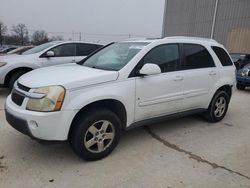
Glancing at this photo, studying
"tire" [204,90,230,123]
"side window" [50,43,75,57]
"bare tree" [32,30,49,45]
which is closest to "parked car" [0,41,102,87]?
"side window" [50,43,75,57]

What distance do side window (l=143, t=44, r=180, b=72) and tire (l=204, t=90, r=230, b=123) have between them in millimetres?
1367

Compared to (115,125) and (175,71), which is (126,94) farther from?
(175,71)

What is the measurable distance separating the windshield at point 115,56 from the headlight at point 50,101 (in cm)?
98

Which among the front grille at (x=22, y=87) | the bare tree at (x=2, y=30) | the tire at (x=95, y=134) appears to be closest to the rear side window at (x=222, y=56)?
the tire at (x=95, y=134)

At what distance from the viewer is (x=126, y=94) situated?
3.47 m

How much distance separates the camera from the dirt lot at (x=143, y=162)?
2910mm

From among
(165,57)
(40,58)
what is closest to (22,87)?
(165,57)

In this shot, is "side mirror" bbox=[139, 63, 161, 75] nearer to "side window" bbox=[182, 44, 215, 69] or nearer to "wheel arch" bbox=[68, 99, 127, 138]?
"wheel arch" bbox=[68, 99, 127, 138]

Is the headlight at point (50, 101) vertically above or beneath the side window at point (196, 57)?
beneath

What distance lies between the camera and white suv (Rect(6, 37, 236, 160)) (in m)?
3.00

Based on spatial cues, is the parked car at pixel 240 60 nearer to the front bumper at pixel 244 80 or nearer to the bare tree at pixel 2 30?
the front bumper at pixel 244 80

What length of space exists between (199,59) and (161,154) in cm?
200

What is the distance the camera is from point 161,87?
12.7 ft

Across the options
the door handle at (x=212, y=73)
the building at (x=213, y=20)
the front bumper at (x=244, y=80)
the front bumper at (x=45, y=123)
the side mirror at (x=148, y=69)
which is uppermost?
the building at (x=213, y=20)
